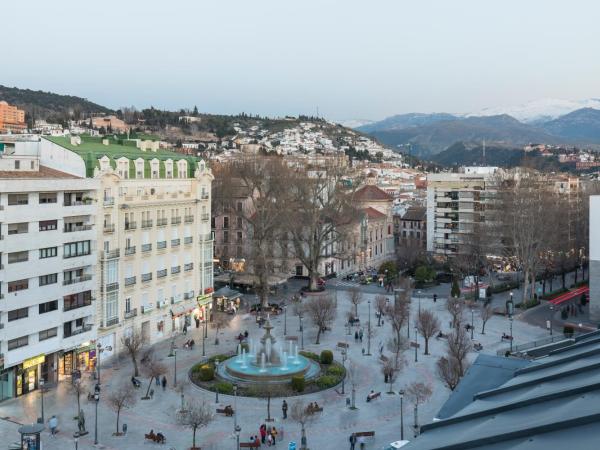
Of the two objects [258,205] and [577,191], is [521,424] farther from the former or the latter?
[577,191]

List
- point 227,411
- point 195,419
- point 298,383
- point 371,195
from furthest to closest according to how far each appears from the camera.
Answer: point 371,195 < point 298,383 < point 227,411 < point 195,419

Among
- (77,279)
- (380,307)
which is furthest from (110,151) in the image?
(380,307)

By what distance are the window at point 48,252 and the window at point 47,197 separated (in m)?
2.56

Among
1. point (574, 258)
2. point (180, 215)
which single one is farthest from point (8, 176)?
point (574, 258)

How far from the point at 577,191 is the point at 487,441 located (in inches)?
3610

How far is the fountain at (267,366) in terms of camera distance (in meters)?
35.2

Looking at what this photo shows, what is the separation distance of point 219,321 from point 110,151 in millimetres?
14052

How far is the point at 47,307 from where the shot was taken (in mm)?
35125

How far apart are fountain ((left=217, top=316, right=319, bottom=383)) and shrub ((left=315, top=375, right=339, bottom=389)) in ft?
3.82

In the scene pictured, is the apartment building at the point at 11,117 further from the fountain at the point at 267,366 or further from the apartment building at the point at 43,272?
the fountain at the point at 267,366

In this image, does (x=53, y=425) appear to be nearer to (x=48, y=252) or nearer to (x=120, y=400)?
(x=120, y=400)

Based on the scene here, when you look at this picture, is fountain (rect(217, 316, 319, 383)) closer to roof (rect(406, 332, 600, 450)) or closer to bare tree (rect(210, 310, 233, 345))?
bare tree (rect(210, 310, 233, 345))

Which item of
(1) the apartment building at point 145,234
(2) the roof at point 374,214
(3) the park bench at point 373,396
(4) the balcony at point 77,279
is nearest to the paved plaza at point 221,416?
(3) the park bench at point 373,396

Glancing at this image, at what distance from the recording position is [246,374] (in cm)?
3534
